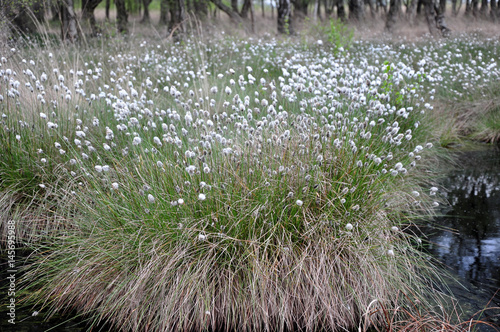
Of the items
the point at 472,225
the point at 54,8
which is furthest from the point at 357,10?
the point at 472,225

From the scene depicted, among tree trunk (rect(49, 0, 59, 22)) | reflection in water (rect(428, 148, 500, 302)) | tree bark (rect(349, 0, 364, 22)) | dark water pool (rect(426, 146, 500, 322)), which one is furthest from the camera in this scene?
tree bark (rect(349, 0, 364, 22))

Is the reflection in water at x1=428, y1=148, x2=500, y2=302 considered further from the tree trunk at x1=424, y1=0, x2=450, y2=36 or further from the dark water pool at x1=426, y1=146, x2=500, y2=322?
the tree trunk at x1=424, y1=0, x2=450, y2=36

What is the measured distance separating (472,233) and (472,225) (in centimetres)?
26

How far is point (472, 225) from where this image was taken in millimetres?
5414

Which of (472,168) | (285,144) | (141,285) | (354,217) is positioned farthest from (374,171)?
(472,168)

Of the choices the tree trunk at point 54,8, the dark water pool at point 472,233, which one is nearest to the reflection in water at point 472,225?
the dark water pool at point 472,233

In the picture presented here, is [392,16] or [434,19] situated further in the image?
[434,19]

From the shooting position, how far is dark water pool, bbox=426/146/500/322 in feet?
12.8

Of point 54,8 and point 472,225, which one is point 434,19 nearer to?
point 54,8

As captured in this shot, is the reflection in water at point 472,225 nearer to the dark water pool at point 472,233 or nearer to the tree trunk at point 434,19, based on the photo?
the dark water pool at point 472,233

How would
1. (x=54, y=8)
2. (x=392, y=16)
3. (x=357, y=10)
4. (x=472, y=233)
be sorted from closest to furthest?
1. (x=472, y=233)
2. (x=54, y=8)
3. (x=392, y=16)
4. (x=357, y=10)

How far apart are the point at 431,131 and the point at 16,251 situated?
6.83 m

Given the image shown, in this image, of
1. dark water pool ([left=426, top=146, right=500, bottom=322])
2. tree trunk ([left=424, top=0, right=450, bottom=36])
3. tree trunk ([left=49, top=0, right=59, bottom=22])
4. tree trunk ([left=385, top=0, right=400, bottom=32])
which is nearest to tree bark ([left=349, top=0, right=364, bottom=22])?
tree trunk ([left=385, top=0, right=400, bottom=32])

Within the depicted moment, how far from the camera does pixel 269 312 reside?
3320 mm
